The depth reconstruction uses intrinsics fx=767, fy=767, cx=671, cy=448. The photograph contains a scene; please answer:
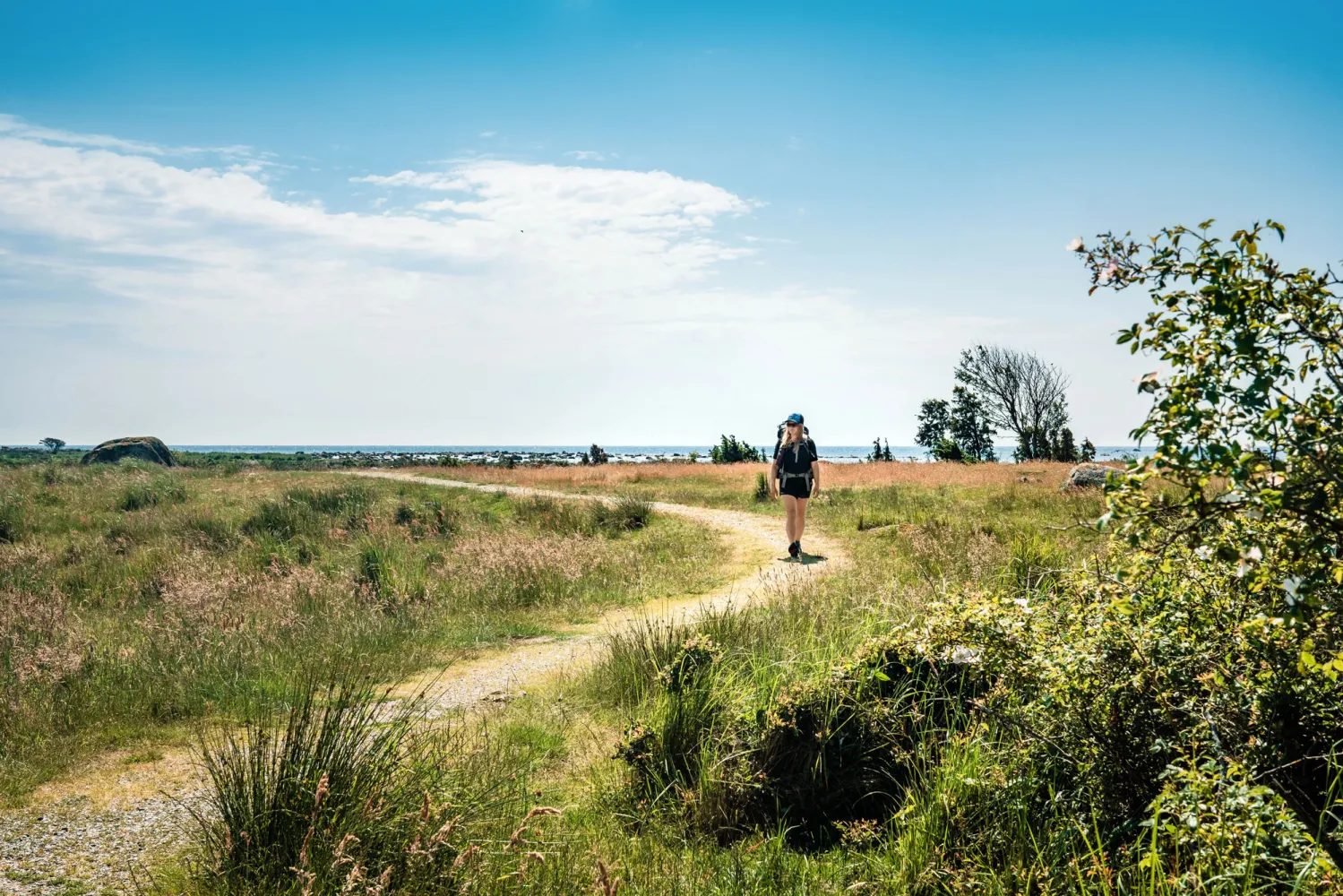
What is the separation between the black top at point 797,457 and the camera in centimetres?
1215

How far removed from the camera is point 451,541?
15094 millimetres

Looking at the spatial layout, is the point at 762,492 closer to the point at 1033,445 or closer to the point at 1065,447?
the point at 1065,447

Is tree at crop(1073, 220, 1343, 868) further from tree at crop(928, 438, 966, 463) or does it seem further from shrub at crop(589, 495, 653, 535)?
tree at crop(928, 438, 966, 463)

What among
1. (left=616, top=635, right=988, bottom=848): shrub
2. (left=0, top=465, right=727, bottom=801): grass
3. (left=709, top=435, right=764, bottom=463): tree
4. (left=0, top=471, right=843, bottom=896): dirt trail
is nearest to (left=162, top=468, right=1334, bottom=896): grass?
(left=616, top=635, right=988, bottom=848): shrub

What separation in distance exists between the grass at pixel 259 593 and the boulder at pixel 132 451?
25984 mm

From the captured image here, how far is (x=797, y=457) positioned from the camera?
1216cm

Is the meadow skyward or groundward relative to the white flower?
groundward

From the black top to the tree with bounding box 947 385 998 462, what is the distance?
1550 inches

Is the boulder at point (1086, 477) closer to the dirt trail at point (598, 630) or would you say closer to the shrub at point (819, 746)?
the dirt trail at point (598, 630)

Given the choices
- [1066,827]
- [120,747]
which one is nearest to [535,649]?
[120,747]

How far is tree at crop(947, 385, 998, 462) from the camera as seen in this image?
4859 cm

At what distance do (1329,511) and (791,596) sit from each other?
536 cm

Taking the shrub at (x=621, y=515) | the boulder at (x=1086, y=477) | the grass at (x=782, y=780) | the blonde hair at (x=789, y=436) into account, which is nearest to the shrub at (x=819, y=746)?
the grass at (x=782, y=780)

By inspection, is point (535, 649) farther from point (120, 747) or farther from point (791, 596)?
point (120, 747)
